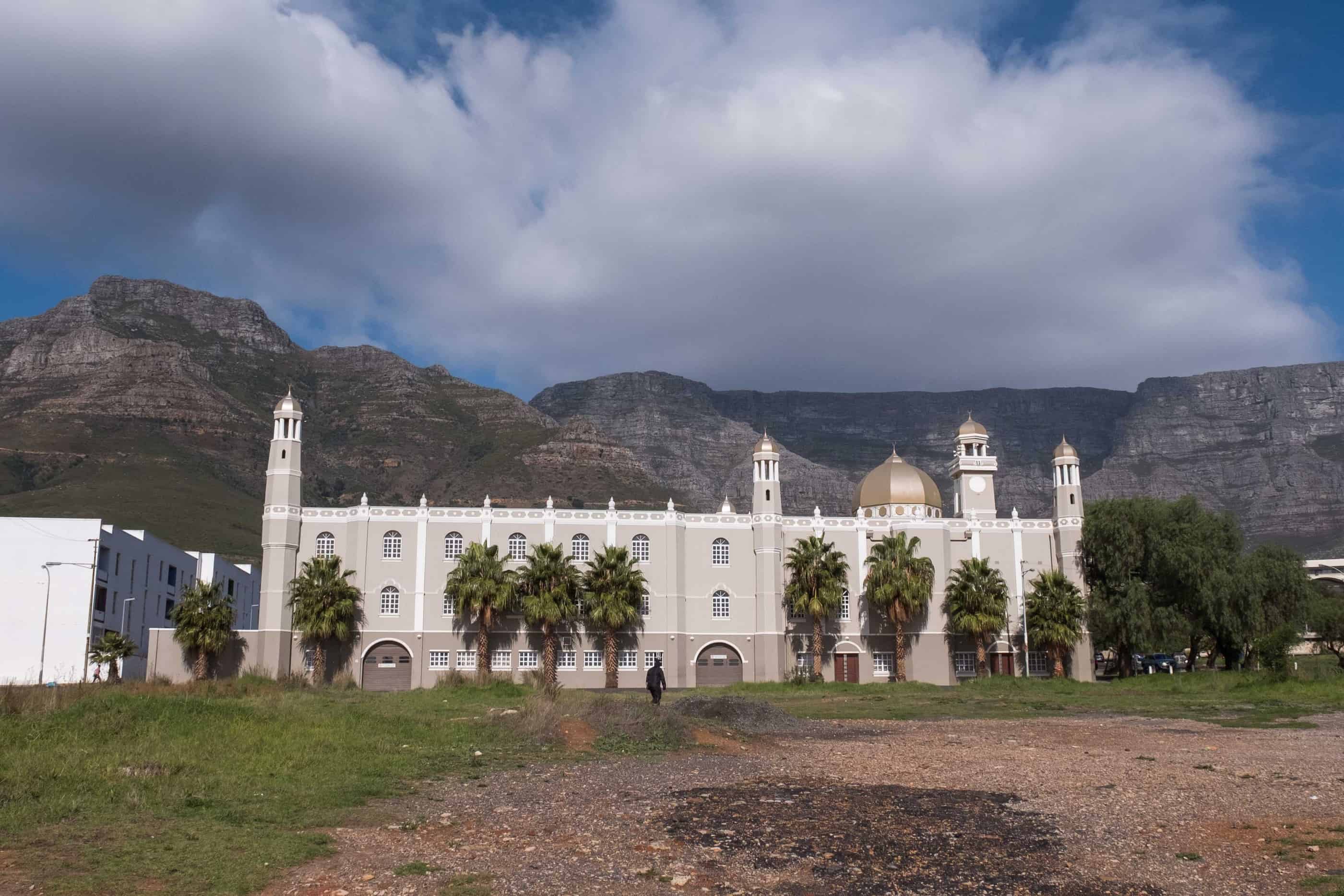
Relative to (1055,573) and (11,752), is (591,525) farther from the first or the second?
(11,752)

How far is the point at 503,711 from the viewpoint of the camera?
3016cm

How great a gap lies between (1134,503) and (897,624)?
1590cm

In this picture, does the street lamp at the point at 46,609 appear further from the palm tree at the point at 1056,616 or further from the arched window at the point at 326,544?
the palm tree at the point at 1056,616

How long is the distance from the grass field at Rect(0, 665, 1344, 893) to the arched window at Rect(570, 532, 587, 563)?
23889mm

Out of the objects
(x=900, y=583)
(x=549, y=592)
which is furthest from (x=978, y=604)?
(x=549, y=592)

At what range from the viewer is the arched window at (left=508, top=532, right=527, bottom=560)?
6216 centimetres

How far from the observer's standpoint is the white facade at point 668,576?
60.0 m

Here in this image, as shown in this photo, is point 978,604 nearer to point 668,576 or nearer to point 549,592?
point 668,576

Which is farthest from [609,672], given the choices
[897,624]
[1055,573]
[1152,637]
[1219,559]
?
[1219,559]

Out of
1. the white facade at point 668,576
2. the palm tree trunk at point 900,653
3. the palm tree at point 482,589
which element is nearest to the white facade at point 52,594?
the white facade at point 668,576

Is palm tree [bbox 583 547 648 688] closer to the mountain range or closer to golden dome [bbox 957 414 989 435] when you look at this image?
golden dome [bbox 957 414 989 435]

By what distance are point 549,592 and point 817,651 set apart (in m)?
14.8

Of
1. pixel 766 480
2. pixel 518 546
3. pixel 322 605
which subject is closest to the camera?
pixel 322 605

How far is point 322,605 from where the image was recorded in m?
57.7
